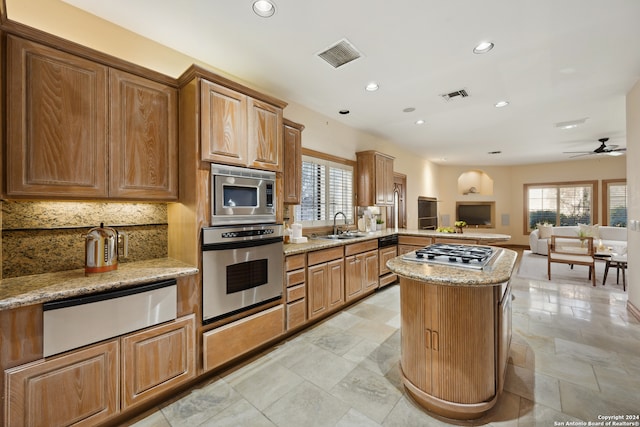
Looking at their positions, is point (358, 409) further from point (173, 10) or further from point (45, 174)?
point (173, 10)

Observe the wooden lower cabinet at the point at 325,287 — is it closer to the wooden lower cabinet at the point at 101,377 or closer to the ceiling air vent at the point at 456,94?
the wooden lower cabinet at the point at 101,377

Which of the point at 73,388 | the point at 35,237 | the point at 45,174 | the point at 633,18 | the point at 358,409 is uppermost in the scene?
the point at 633,18

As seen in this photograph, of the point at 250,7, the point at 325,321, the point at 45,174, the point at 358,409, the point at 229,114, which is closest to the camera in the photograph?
the point at 45,174

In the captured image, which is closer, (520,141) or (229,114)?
(229,114)

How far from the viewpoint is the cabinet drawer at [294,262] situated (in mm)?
2689

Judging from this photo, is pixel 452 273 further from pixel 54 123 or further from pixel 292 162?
pixel 54 123

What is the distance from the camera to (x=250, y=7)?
1978 millimetres

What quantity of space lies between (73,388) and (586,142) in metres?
9.39

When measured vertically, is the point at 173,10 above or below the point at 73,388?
above

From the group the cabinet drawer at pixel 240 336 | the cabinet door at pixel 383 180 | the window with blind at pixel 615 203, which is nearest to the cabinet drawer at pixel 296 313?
the cabinet drawer at pixel 240 336

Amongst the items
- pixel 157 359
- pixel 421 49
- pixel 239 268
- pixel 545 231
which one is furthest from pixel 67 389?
pixel 545 231

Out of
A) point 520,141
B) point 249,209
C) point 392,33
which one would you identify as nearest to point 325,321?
point 249,209

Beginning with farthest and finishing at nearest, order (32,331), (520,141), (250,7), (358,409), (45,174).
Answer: (520,141), (250,7), (358,409), (45,174), (32,331)

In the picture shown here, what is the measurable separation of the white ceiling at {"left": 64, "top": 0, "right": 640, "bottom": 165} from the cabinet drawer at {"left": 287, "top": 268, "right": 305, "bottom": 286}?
224 centimetres
